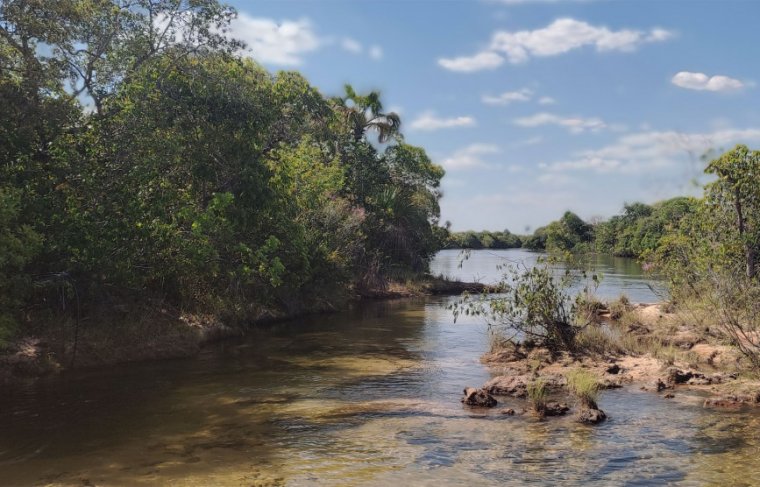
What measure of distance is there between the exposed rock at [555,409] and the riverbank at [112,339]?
771cm

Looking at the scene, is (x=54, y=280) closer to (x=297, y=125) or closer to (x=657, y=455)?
(x=297, y=125)

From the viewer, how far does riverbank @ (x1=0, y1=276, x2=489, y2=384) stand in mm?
14664

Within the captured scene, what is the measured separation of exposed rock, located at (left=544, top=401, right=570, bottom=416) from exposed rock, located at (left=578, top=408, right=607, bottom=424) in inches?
17.9

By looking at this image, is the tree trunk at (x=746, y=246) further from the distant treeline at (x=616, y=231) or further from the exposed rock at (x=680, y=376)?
the distant treeline at (x=616, y=231)

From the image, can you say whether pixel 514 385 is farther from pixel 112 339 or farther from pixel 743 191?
pixel 743 191

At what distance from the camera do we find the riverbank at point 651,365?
13.2 m

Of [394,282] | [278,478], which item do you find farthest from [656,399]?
[394,282]

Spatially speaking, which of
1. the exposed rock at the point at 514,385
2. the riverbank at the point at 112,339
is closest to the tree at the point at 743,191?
the riverbank at the point at 112,339

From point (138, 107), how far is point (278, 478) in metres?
13.5

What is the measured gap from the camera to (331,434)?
10602mm

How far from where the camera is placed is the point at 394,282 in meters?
40.0

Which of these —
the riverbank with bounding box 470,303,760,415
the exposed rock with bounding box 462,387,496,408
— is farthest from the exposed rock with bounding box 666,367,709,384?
the exposed rock with bounding box 462,387,496,408

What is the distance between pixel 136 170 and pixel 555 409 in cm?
1333

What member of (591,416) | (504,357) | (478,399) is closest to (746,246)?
(504,357)
